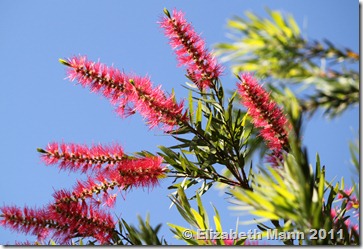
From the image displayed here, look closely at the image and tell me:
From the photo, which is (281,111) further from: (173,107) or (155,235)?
(155,235)

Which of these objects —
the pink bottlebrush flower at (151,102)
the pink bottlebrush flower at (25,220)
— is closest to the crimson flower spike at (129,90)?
the pink bottlebrush flower at (151,102)

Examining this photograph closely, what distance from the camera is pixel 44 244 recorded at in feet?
3.03

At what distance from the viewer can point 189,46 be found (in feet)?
3.18

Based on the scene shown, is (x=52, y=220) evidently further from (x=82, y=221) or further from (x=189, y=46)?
(x=189, y=46)

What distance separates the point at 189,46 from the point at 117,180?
13.0 inches

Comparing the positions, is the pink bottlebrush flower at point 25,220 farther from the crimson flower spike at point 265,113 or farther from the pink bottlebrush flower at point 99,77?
the crimson flower spike at point 265,113

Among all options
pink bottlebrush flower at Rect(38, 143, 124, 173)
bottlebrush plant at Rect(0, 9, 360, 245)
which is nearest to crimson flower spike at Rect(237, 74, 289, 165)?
bottlebrush plant at Rect(0, 9, 360, 245)

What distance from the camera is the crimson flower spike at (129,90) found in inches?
36.0

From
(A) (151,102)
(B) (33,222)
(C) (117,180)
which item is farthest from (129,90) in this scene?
(B) (33,222)

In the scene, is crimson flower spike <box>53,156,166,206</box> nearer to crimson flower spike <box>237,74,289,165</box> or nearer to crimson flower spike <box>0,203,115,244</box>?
crimson flower spike <box>0,203,115,244</box>

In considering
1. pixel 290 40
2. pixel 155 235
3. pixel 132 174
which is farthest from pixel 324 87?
pixel 132 174

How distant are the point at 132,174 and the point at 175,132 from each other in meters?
0.17

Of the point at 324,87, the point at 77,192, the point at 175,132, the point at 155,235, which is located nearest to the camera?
the point at 324,87

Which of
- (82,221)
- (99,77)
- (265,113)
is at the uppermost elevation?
(99,77)
